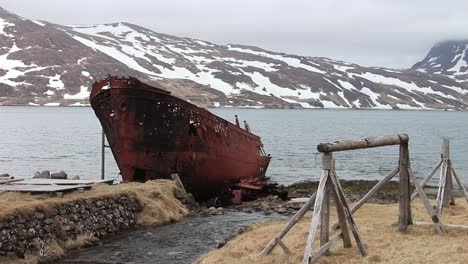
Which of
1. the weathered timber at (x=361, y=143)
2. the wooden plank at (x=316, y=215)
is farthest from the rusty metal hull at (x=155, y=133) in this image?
the wooden plank at (x=316, y=215)

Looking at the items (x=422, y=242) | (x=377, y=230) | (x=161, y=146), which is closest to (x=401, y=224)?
(x=377, y=230)

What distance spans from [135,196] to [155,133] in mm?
5221

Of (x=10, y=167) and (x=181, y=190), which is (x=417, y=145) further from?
(x=181, y=190)

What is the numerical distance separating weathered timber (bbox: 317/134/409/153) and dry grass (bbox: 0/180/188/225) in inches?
324

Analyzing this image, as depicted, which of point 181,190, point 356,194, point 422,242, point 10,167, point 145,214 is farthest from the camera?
point 10,167

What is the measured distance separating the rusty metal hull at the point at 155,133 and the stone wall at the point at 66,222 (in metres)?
4.97

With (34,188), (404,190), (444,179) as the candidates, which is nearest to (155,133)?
(34,188)

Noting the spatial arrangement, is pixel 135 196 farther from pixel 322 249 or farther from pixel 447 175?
pixel 447 175

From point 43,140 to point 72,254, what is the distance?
2385 inches

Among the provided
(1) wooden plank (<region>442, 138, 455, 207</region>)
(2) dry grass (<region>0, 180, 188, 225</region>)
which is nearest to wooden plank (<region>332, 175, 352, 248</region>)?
(2) dry grass (<region>0, 180, 188, 225</region>)

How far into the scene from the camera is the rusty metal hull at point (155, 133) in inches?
930

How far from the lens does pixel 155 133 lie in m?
24.0

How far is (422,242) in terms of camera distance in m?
12.0

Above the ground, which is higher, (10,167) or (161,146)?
(161,146)
